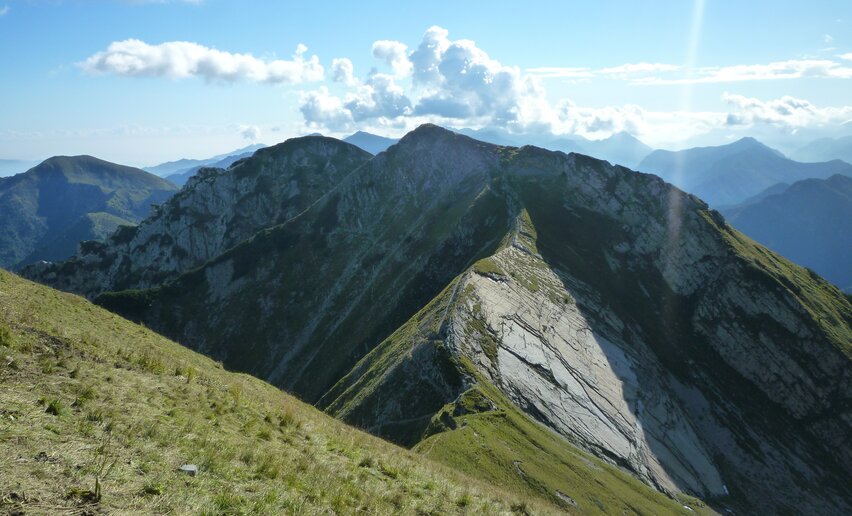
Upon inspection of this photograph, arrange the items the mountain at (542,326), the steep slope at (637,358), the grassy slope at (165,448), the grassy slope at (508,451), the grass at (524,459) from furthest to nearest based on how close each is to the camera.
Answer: the steep slope at (637,358), the mountain at (542,326), the grassy slope at (508,451), the grass at (524,459), the grassy slope at (165,448)

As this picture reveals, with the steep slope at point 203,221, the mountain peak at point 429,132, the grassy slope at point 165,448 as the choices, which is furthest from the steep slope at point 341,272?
the grassy slope at point 165,448

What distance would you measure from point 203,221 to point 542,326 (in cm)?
14979

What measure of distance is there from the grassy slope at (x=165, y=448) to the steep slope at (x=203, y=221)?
162808 millimetres

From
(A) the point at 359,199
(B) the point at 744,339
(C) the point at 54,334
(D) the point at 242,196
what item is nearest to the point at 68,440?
(C) the point at 54,334

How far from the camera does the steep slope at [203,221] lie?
168 m

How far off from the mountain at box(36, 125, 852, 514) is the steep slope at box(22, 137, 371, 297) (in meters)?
42.2

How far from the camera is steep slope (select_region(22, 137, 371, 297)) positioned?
6599 inches

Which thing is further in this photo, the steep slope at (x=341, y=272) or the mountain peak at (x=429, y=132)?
the mountain peak at (x=429, y=132)

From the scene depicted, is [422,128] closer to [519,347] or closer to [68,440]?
[519,347]

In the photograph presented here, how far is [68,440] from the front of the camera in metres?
11.5

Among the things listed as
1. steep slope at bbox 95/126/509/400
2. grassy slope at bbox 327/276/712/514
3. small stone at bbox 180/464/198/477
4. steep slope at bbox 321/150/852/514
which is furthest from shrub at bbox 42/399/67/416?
steep slope at bbox 95/126/509/400

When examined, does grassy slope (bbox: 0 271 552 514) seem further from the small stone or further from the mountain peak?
the mountain peak

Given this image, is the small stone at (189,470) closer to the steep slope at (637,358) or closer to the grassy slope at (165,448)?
the grassy slope at (165,448)

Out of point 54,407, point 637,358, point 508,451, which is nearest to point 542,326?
point 637,358
